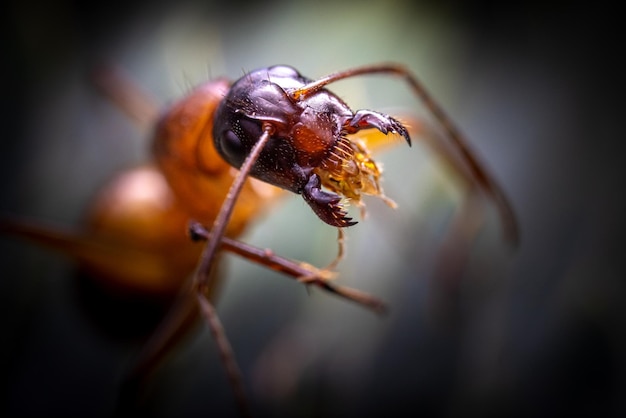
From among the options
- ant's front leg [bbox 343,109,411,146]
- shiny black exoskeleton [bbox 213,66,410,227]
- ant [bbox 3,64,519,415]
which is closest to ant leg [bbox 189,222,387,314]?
ant [bbox 3,64,519,415]

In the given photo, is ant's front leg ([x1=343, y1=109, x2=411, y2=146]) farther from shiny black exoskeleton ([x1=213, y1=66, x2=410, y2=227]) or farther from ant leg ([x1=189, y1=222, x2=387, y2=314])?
ant leg ([x1=189, y1=222, x2=387, y2=314])

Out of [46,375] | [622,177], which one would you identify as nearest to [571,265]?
[622,177]

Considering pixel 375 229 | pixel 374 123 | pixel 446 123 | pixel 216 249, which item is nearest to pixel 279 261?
pixel 216 249

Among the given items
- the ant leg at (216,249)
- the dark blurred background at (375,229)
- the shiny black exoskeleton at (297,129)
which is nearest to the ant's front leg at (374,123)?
the shiny black exoskeleton at (297,129)

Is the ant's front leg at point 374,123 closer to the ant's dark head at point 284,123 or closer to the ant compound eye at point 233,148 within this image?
the ant's dark head at point 284,123

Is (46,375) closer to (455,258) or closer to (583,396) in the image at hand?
(455,258)

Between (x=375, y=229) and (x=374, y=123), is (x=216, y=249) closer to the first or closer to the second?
(x=374, y=123)
